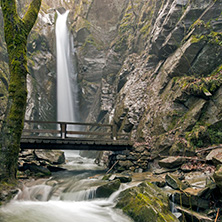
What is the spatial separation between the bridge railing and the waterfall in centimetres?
219

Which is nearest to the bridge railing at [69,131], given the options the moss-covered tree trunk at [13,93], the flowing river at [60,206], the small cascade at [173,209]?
the flowing river at [60,206]

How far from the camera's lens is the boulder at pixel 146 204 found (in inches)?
161

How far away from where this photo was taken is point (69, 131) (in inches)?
426

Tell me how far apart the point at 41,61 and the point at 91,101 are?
29.3 feet

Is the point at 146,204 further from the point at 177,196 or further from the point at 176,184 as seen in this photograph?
A: the point at 176,184

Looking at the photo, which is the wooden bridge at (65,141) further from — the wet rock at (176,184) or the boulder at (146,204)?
the boulder at (146,204)

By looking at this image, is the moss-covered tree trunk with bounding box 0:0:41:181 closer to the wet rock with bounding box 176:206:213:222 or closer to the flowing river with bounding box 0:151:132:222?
the flowing river with bounding box 0:151:132:222

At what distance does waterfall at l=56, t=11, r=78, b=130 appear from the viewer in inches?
1021

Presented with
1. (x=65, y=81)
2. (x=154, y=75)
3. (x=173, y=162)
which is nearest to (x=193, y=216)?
→ (x=173, y=162)

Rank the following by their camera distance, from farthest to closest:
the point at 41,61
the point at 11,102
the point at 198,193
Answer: the point at 41,61 < the point at 11,102 < the point at 198,193

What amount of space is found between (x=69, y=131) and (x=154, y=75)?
25.7ft

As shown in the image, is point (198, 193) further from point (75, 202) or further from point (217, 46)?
point (217, 46)

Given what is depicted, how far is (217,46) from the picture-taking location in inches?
384

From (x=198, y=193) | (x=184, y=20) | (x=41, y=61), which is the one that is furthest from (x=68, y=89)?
(x=198, y=193)
